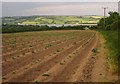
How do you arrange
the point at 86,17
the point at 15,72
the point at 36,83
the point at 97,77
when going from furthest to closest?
1. the point at 86,17
2. the point at 15,72
3. the point at 97,77
4. the point at 36,83

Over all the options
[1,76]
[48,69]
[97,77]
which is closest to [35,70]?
[48,69]

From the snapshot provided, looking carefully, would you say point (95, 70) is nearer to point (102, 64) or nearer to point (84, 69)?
point (84, 69)

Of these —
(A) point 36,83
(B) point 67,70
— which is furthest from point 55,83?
(B) point 67,70

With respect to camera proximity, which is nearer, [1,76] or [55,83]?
[55,83]

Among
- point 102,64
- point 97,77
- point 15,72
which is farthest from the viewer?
point 102,64

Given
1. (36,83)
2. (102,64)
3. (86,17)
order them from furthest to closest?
1. (86,17)
2. (102,64)
3. (36,83)

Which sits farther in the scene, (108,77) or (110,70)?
(110,70)

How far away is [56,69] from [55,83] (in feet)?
10.6

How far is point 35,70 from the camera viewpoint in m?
14.2

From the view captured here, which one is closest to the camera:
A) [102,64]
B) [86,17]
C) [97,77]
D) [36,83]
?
[36,83]

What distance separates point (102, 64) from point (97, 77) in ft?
12.4

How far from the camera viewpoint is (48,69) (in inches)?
571

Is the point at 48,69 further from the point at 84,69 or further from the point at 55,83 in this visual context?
the point at 55,83

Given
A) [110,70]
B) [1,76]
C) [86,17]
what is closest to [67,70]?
[110,70]
